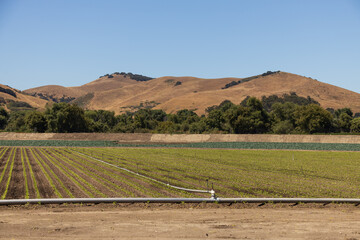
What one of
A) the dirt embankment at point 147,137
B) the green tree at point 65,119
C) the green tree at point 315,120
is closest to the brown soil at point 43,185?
the dirt embankment at point 147,137

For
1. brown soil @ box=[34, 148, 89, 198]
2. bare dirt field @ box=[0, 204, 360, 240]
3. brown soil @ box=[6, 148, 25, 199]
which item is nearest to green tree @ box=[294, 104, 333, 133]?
brown soil @ box=[34, 148, 89, 198]

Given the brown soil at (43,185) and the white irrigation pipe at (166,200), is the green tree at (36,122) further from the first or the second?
the white irrigation pipe at (166,200)

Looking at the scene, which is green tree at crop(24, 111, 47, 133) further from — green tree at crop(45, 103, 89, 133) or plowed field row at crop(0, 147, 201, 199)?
plowed field row at crop(0, 147, 201, 199)

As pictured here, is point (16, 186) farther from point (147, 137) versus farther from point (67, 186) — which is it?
point (147, 137)

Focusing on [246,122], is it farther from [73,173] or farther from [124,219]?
[124,219]

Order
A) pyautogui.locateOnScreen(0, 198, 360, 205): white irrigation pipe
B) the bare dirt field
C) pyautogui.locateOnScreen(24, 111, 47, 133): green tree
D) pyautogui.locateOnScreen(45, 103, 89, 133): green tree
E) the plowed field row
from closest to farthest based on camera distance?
the bare dirt field, pyautogui.locateOnScreen(0, 198, 360, 205): white irrigation pipe, the plowed field row, pyautogui.locateOnScreen(45, 103, 89, 133): green tree, pyautogui.locateOnScreen(24, 111, 47, 133): green tree

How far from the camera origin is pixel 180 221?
1688 cm

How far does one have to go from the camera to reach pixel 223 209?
781 inches

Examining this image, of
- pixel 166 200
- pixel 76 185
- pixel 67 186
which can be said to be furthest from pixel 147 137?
pixel 166 200

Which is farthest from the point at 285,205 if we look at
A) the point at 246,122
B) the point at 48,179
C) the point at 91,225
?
the point at 246,122

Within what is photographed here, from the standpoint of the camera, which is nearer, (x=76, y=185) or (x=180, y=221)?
(x=180, y=221)

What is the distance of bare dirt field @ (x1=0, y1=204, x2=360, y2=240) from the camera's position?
48.1 ft

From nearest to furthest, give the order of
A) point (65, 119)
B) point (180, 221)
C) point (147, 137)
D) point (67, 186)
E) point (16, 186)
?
1. point (180, 221)
2. point (67, 186)
3. point (16, 186)
4. point (147, 137)
5. point (65, 119)

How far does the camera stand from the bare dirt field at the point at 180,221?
1465 cm
